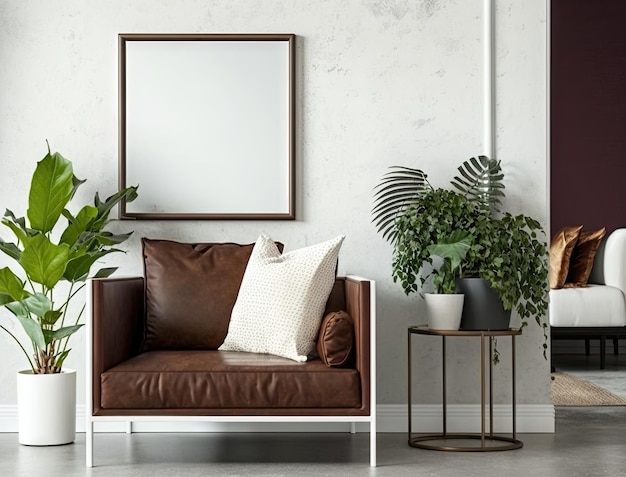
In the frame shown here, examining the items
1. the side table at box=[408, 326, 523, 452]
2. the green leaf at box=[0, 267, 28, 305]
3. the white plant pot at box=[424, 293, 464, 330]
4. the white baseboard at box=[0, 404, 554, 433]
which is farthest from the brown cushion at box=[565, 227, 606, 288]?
the green leaf at box=[0, 267, 28, 305]

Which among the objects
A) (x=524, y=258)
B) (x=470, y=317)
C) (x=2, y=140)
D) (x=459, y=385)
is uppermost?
(x=2, y=140)

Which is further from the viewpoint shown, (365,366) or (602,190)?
(602,190)

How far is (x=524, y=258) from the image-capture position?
381cm

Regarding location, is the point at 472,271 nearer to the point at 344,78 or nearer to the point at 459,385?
the point at 459,385

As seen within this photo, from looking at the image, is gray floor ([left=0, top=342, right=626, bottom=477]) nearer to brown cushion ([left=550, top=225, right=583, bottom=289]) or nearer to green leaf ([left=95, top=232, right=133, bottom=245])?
green leaf ([left=95, top=232, right=133, bottom=245])

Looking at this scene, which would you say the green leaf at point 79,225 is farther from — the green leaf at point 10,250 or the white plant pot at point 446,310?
the white plant pot at point 446,310

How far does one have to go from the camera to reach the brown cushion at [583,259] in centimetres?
671

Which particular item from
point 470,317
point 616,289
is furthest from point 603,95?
point 470,317

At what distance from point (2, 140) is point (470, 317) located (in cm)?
215

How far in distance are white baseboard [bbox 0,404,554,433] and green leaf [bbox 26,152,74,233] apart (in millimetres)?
903

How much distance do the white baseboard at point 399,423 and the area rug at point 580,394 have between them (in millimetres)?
697

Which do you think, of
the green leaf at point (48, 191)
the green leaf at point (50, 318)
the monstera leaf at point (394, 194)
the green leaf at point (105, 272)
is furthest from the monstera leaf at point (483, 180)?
the green leaf at point (50, 318)

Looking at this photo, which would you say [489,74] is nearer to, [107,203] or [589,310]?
[107,203]

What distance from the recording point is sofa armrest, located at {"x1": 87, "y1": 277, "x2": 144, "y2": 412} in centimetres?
339
